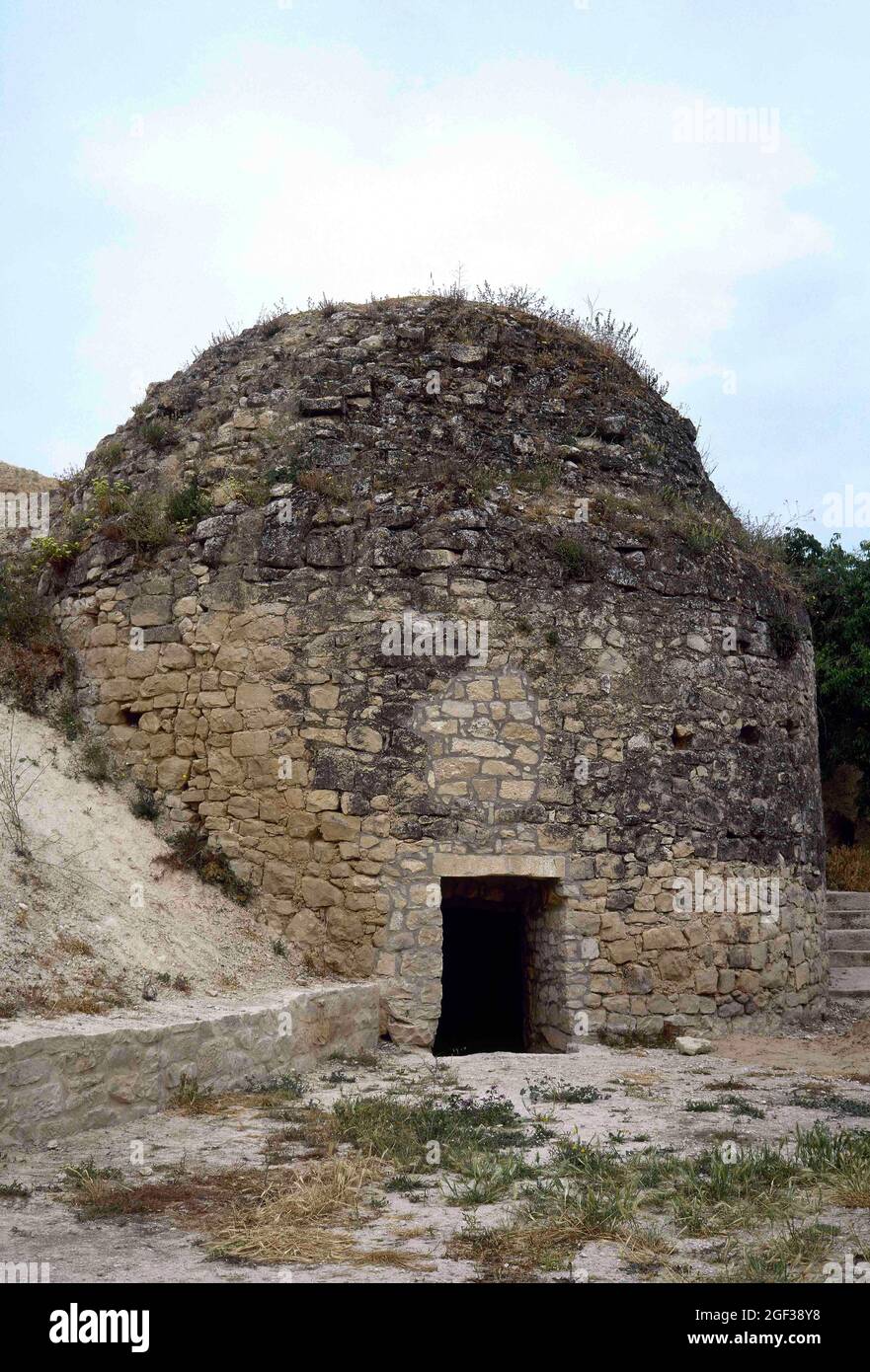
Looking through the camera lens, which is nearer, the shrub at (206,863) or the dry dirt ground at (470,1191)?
the dry dirt ground at (470,1191)

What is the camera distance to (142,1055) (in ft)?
21.0

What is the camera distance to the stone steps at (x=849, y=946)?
12391mm

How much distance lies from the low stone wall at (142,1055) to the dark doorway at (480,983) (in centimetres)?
331

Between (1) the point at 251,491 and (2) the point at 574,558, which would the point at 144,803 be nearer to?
(1) the point at 251,491

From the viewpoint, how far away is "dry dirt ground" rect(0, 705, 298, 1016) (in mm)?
6984

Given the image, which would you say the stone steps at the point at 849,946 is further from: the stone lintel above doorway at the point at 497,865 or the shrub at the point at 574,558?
the shrub at the point at 574,558

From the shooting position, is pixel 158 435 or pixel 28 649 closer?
pixel 28 649

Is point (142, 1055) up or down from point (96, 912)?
down

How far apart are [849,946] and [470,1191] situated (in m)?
10.8

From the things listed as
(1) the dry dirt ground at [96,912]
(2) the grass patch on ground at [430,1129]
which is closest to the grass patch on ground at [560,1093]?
(2) the grass patch on ground at [430,1129]

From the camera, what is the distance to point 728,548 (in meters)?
10.8

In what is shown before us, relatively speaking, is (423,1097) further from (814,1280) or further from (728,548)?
(728,548)

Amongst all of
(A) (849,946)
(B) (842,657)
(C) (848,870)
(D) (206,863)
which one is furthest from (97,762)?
(B) (842,657)

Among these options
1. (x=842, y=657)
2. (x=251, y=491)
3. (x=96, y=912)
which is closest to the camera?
(x=96, y=912)
